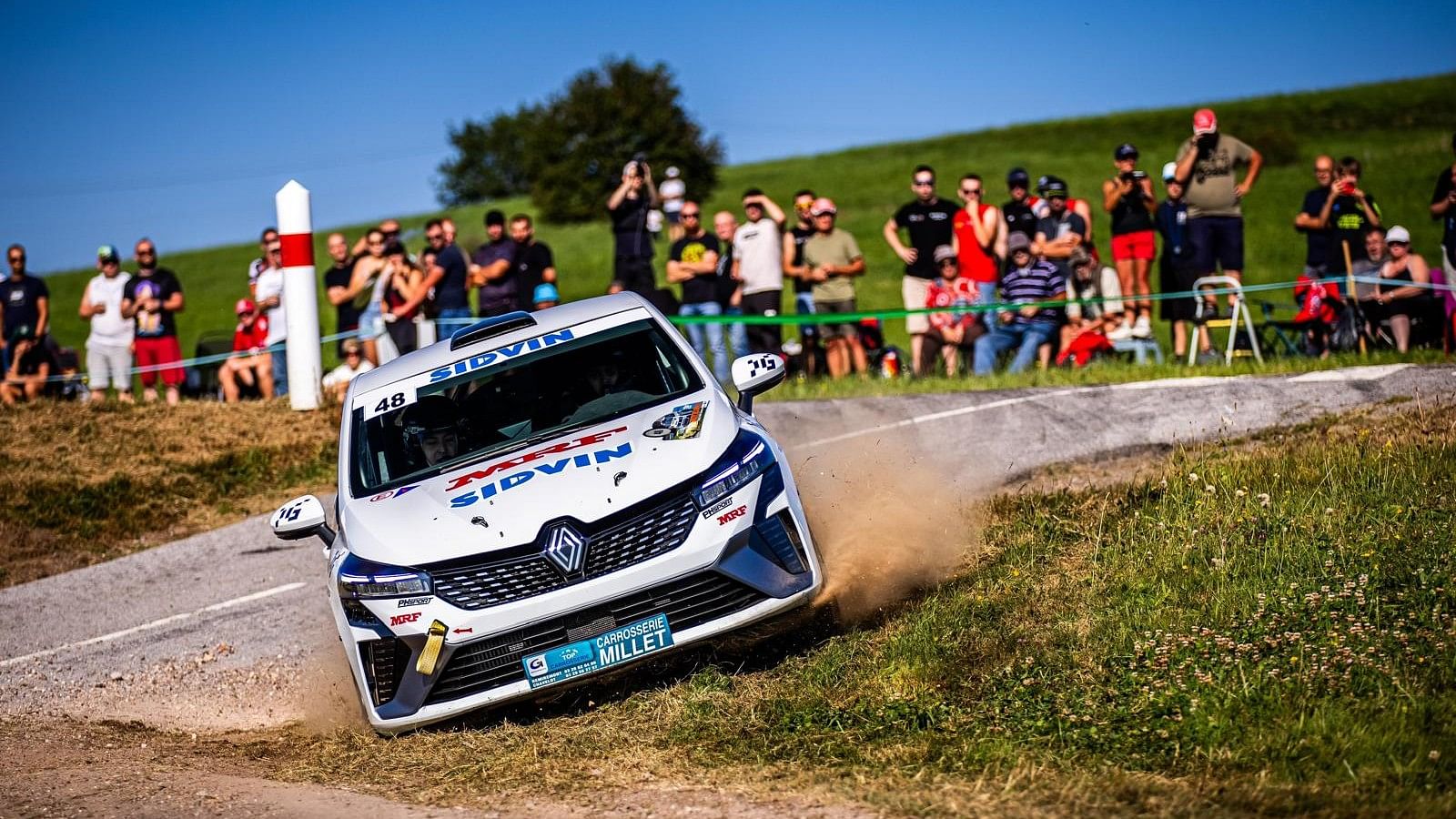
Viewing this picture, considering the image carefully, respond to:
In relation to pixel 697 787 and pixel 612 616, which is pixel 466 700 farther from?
pixel 697 787

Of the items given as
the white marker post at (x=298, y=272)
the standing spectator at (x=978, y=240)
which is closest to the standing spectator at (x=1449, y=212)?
the standing spectator at (x=978, y=240)

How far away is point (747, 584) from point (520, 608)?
3.10 ft

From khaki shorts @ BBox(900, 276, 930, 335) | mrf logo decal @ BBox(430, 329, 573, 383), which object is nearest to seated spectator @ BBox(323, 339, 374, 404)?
khaki shorts @ BBox(900, 276, 930, 335)

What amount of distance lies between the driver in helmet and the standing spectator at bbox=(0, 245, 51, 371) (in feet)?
40.6

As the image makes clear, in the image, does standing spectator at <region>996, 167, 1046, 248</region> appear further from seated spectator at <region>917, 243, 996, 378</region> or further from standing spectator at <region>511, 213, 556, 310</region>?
standing spectator at <region>511, 213, 556, 310</region>

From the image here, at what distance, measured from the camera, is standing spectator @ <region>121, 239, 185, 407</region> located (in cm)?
1819

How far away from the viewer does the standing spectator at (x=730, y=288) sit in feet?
55.3

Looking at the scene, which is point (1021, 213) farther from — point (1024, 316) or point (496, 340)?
point (496, 340)

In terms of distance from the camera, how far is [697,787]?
572 cm

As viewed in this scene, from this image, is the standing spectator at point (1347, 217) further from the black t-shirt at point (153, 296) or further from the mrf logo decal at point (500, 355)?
the black t-shirt at point (153, 296)

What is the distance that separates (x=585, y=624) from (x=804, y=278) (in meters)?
11.3

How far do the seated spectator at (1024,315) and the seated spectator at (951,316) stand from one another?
34cm

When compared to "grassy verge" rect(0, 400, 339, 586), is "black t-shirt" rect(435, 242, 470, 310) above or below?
above

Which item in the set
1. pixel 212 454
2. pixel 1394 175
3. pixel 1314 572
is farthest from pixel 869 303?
pixel 1314 572
